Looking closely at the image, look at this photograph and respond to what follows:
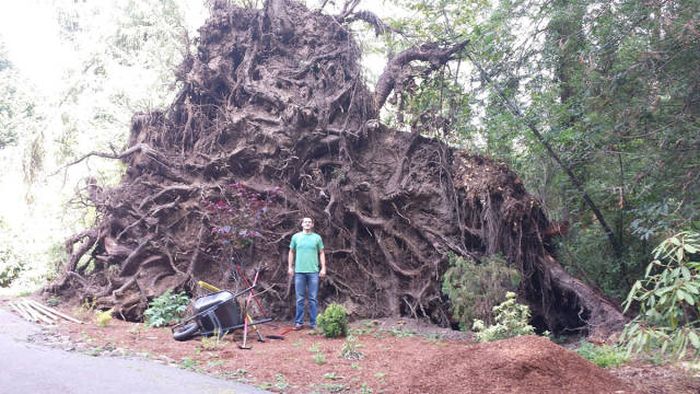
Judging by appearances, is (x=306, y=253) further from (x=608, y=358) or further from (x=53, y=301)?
(x=53, y=301)

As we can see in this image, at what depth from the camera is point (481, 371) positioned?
15.4ft

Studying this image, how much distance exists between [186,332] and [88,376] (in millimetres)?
2531

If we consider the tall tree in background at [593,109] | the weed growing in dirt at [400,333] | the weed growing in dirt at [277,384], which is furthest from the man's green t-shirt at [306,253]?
the tall tree in background at [593,109]

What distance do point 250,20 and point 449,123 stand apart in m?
5.10

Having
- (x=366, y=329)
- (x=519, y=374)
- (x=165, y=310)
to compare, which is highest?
(x=519, y=374)

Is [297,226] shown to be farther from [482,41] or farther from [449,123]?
[482,41]

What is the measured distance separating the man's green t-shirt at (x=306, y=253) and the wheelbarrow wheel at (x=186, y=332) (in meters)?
1.95

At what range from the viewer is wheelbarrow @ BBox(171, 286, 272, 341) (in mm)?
7344

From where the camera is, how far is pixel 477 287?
27.6 ft

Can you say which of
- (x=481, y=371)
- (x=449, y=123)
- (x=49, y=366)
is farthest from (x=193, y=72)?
(x=481, y=371)

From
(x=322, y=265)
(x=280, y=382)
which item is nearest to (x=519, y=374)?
(x=280, y=382)

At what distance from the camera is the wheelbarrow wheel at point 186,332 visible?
24.0 ft

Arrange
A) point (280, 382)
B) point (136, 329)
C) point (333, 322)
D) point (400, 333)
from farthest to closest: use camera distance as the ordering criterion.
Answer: point (400, 333), point (136, 329), point (333, 322), point (280, 382)

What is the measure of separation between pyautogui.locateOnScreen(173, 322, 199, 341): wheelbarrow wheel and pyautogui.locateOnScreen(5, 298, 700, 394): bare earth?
0.38ft
